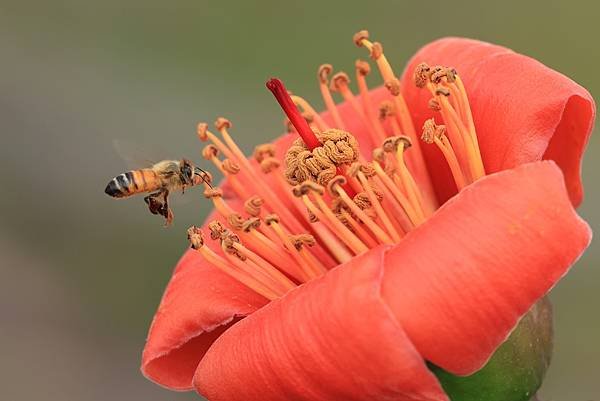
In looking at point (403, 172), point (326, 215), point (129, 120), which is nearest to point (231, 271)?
point (326, 215)

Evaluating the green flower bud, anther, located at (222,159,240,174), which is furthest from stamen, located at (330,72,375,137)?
the green flower bud

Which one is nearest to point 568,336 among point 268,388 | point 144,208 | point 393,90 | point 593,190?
point 593,190

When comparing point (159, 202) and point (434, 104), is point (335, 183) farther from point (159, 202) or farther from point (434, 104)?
point (159, 202)

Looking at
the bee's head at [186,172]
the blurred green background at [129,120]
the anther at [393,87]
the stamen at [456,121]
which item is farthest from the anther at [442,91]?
the blurred green background at [129,120]

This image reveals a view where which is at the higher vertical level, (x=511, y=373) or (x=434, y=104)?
(x=434, y=104)

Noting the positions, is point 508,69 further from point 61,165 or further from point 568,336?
point 61,165

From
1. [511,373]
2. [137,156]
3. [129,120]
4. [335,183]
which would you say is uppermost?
[137,156]

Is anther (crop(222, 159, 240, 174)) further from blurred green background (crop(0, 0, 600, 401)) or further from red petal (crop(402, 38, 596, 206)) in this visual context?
blurred green background (crop(0, 0, 600, 401))
